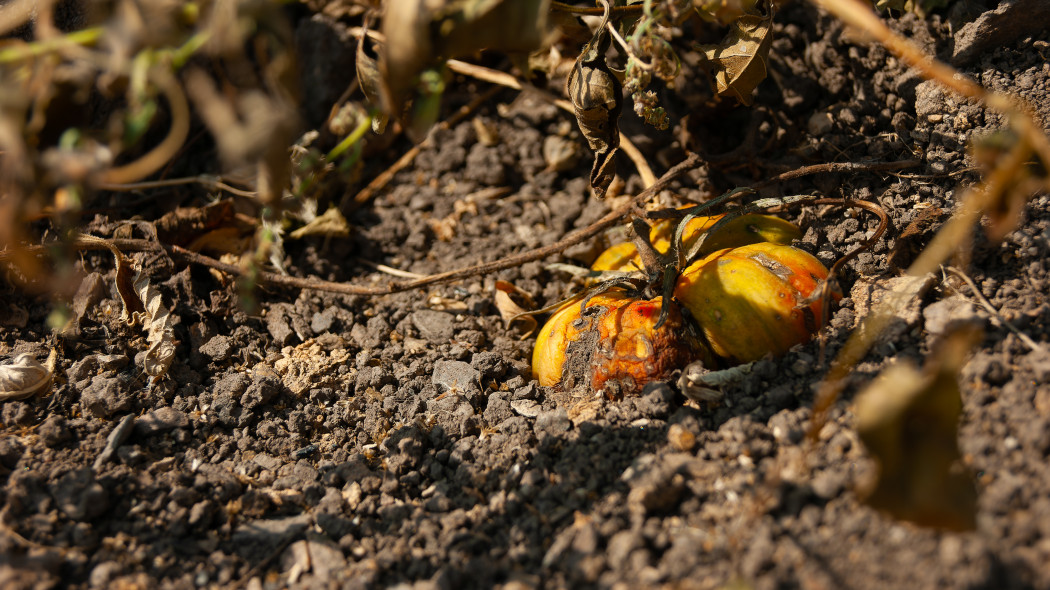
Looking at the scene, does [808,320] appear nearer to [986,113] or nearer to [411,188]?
[986,113]

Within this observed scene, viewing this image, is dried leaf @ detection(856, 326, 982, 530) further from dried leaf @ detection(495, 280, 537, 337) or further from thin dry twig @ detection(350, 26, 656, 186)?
thin dry twig @ detection(350, 26, 656, 186)

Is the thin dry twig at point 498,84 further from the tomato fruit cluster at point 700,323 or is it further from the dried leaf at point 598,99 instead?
the tomato fruit cluster at point 700,323

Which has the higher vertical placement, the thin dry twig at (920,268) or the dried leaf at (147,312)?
the thin dry twig at (920,268)

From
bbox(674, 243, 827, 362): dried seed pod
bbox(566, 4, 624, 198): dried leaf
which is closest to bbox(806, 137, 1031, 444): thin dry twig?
bbox(674, 243, 827, 362): dried seed pod

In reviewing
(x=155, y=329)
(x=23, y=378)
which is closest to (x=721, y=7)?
(x=155, y=329)

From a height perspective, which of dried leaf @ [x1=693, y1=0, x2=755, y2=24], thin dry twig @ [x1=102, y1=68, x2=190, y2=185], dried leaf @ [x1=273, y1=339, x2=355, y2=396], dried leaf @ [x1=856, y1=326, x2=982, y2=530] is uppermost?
dried leaf @ [x1=693, y1=0, x2=755, y2=24]

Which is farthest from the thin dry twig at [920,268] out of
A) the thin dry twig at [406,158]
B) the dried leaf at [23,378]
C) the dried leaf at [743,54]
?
the dried leaf at [23,378]
